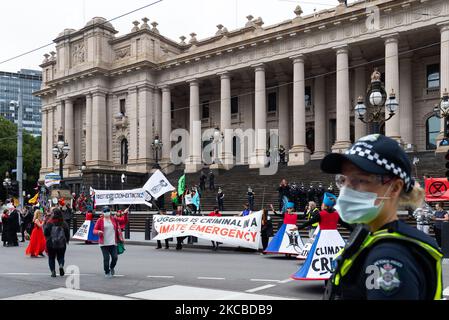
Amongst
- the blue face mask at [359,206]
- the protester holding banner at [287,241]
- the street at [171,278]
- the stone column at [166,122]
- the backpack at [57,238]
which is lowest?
the street at [171,278]

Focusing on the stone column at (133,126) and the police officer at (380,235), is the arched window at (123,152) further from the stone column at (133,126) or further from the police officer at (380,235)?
the police officer at (380,235)

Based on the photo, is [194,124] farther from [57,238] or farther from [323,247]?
[323,247]

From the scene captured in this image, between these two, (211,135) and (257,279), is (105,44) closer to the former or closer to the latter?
(211,135)

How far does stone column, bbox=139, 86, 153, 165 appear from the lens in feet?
165

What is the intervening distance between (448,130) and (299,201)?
10.4 metres

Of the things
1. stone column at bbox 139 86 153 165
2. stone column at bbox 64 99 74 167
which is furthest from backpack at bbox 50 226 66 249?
stone column at bbox 64 99 74 167

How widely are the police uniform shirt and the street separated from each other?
6.48m

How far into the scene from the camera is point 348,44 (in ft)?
125

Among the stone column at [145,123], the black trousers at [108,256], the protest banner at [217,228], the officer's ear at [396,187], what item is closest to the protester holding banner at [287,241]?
the protest banner at [217,228]

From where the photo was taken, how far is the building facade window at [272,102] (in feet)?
164

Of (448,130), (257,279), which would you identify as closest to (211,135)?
(448,130)

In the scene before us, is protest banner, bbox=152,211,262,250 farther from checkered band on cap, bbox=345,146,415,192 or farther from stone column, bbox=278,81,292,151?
stone column, bbox=278,81,292,151

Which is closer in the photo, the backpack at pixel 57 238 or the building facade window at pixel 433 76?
the backpack at pixel 57 238

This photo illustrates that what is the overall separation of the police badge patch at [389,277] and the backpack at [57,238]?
10930 millimetres
